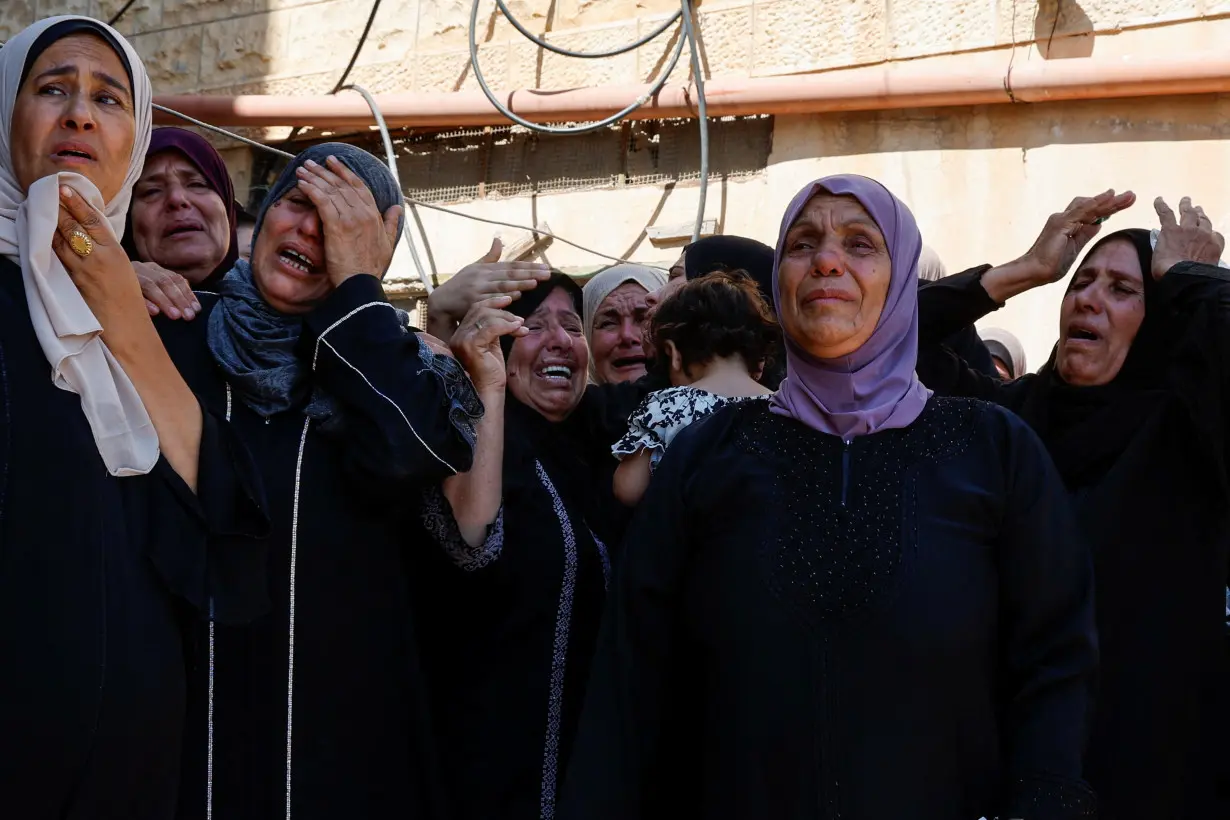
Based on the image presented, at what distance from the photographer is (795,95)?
260 inches

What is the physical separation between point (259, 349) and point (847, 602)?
1.16 meters

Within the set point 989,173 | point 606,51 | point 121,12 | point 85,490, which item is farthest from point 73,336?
point 121,12

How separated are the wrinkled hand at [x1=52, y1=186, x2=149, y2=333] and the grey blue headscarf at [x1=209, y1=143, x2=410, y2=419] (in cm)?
34

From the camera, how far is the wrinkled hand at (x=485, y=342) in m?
2.85

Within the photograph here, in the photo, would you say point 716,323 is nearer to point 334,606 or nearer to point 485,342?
point 485,342

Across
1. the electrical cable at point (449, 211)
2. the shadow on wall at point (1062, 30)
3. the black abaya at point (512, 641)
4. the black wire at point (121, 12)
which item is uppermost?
the black wire at point (121, 12)

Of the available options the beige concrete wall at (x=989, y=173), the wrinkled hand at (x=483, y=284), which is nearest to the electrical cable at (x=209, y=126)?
the beige concrete wall at (x=989, y=173)

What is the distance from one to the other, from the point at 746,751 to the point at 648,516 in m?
0.44

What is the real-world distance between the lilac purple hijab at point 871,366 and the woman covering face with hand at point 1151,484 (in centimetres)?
72

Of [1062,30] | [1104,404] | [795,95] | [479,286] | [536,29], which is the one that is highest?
[536,29]

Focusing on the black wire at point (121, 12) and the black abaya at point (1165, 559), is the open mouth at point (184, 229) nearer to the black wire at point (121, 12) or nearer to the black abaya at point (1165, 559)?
the black abaya at point (1165, 559)

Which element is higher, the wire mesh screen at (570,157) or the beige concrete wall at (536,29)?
the beige concrete wall at (536,29)

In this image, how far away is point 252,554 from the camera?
2.36 metres

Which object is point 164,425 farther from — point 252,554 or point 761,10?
point 761,10
